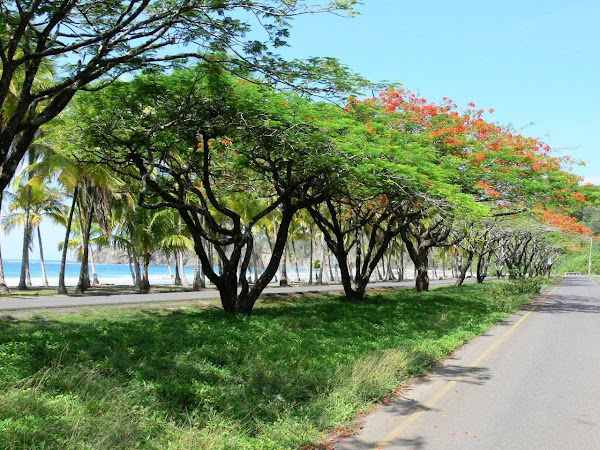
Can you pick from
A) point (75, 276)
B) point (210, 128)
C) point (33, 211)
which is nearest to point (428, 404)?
point (210, 128)

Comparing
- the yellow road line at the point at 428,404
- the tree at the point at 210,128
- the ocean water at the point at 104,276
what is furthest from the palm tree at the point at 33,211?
the yellow road line at the point at 428,404

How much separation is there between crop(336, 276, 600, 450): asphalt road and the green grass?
47 centimetres

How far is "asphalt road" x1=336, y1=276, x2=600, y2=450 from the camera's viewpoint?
18.3 ft

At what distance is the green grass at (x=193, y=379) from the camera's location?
5.09 metres

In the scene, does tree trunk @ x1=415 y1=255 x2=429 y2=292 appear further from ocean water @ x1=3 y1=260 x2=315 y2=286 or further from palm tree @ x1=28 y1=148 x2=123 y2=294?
ocean water @ x1=3 y1=260 x2=315 y2=286

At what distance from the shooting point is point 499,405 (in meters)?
6.95

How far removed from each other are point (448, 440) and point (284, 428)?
68.8 inches

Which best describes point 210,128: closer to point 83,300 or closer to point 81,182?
point 83,300

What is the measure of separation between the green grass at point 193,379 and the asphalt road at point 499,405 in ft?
1.55

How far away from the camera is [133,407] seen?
5668 mm

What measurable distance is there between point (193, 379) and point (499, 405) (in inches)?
162

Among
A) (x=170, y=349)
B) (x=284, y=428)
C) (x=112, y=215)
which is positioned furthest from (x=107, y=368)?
(x=112, y=215)

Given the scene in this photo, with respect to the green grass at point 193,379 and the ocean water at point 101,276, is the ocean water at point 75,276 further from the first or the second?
the green grass at point 193,379

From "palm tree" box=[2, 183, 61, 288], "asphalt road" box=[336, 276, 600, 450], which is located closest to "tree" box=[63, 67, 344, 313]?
"asphalt road" box=[336, 276, 600, 450]
